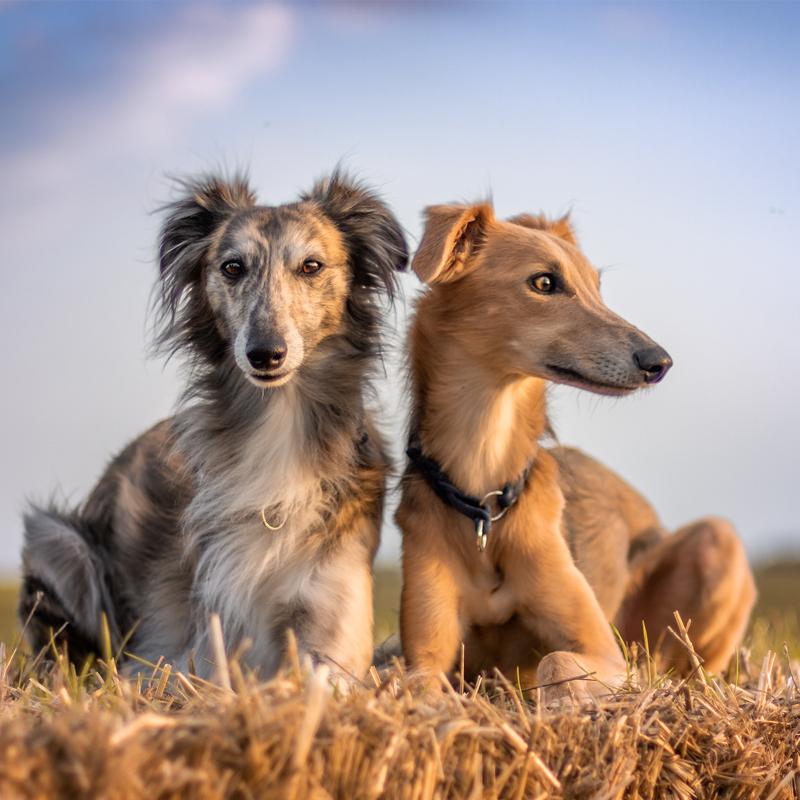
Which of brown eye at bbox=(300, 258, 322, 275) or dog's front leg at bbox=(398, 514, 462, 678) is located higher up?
brown eye at bbox=(300, 258, 322, 275)

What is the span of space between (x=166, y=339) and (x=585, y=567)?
2.47 meters

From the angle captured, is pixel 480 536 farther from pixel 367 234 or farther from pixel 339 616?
pixel 367 234

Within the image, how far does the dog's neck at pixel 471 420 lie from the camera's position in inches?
181

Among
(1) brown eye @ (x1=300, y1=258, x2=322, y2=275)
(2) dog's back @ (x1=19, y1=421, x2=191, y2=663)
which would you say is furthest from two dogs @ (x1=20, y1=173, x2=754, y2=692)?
(2) dog's back @ (x1=19, y1=421, x2=191, y2=663)

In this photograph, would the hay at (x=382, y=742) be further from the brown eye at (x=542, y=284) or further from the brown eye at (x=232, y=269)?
the brown eye at (x=232, y=269)

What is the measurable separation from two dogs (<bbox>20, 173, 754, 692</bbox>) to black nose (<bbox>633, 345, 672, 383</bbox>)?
0.03 feet

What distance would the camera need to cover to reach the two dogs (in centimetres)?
442

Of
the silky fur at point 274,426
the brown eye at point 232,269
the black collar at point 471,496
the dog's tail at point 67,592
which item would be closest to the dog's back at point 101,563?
the dog's tail at point 67,592

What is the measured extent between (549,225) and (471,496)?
5.30 feet

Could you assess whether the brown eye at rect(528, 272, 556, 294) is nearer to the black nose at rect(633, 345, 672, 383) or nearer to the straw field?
the black nose at rect(633, 345, 672, 383)

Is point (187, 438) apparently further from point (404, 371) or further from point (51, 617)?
point (51, 617)

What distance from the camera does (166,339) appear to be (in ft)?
17.1

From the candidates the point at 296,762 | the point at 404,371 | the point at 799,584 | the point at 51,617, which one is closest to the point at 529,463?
the point at 404,371

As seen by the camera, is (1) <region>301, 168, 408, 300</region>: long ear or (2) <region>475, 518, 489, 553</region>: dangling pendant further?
(1) <region>301, 168, 408, 300</region>: long ear
